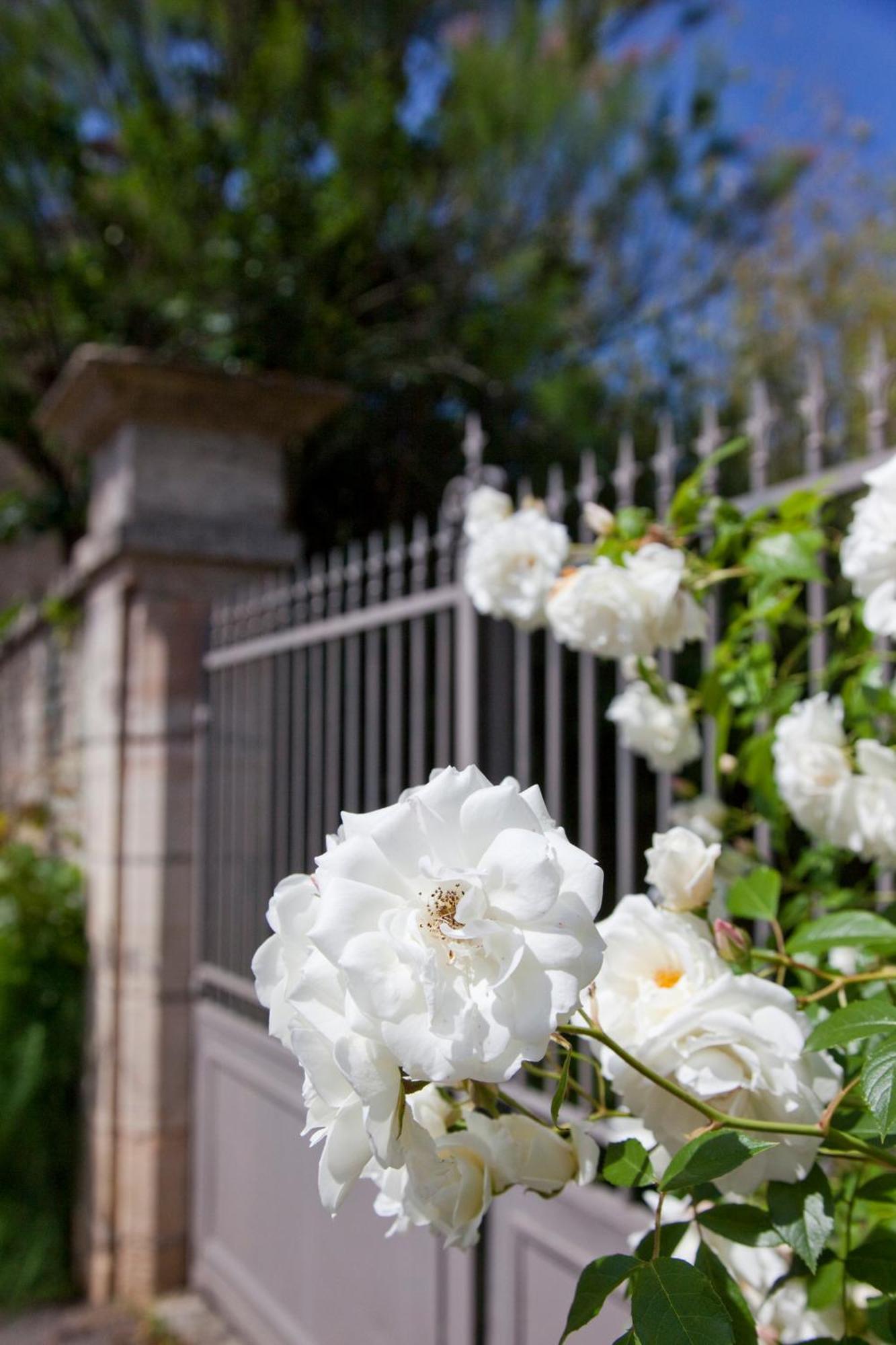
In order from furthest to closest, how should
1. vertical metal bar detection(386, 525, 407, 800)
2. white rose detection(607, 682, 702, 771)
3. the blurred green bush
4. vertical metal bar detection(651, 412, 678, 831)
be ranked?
the blurred green bush, vertical metal bar detection(386, 525, 407, 800), vertical metal bar detection(651, 412, 678, 831), white rose detection(607, 682, 702, 771)

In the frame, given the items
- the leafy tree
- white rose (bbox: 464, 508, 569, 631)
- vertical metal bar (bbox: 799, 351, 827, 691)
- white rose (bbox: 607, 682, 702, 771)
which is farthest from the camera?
the leafy tree

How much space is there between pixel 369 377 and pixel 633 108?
7.72ft

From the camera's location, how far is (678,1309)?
696mm

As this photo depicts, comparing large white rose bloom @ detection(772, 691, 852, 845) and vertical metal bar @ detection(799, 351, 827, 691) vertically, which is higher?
vertical metal bar @ detection(799, 351, 827, 691)

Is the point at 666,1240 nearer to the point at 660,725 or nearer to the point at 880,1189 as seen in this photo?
the point at 880,1189

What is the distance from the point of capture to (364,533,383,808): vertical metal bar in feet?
9.75

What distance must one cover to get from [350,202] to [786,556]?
563 cm

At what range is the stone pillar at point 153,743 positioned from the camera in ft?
12.3

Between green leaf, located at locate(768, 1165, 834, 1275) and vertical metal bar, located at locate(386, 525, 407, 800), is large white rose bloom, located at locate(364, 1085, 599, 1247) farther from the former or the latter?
vertical metal bar, located at locate(386, 525, 407, 800)

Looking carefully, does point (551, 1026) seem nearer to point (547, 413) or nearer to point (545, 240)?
point (547, 413)

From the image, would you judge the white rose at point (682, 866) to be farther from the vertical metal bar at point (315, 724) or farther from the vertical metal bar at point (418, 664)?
the vertical metal bar at point (315, 724)

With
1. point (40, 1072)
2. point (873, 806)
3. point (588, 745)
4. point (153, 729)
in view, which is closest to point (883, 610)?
point (873, 806)

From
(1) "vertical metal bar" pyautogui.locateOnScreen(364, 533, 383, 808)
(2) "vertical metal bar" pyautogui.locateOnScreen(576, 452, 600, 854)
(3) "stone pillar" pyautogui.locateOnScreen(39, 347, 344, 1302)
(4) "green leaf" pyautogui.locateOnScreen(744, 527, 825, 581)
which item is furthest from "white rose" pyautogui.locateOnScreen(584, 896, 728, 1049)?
(3) "stone pillar" pyautogui.locateOnScreen(39, 347, 344, 1302)

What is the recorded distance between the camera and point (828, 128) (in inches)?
357
